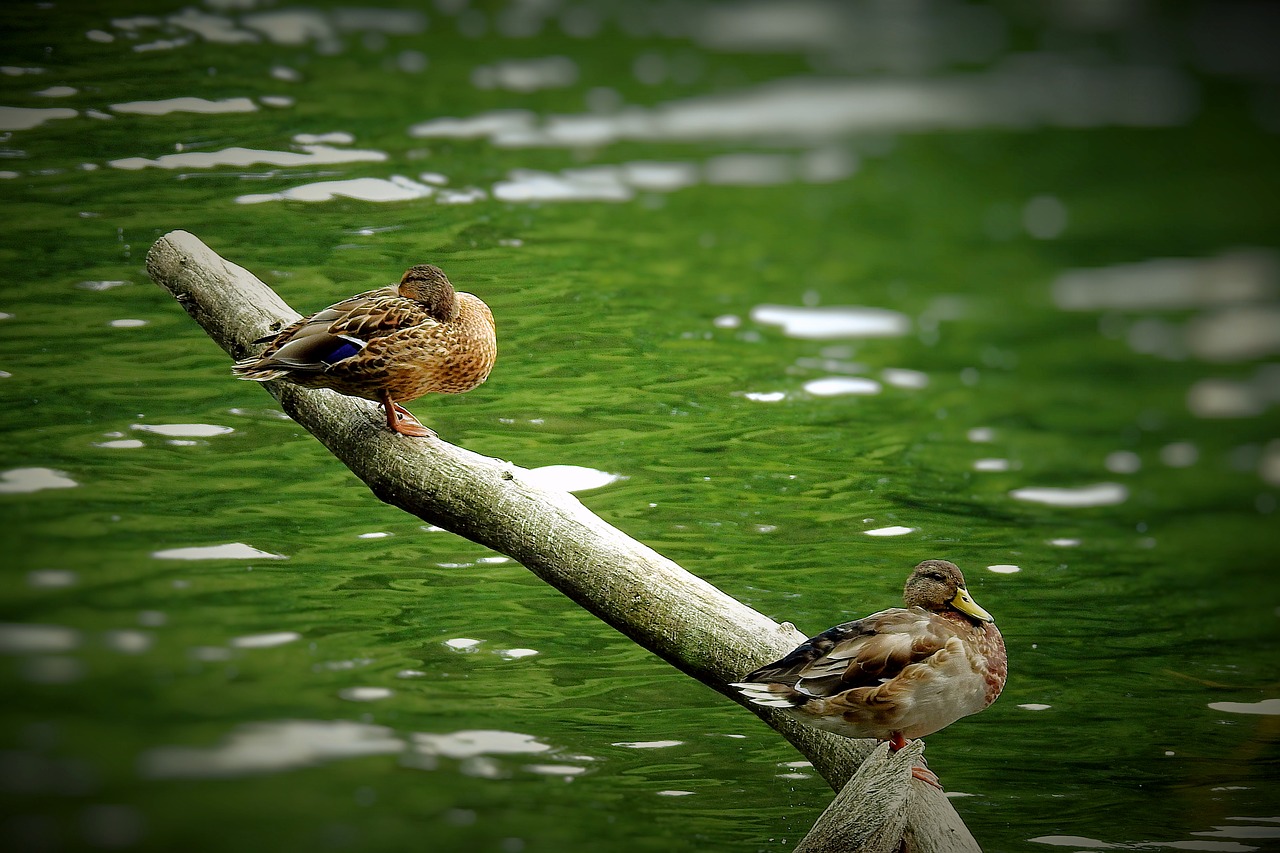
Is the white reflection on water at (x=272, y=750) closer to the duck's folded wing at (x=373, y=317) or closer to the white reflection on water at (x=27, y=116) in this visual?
the duck's folded wing at (x=373, y=317)

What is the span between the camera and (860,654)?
2852 mm

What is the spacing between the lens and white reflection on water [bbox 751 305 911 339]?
687cm

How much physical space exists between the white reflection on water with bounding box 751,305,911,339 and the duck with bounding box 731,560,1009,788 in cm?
391

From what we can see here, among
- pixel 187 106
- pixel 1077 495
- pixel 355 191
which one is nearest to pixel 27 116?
pixel 187 106

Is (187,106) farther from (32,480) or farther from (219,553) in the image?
(219,553)

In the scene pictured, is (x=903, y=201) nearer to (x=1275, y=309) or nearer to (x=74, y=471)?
(x=1275, y=309)

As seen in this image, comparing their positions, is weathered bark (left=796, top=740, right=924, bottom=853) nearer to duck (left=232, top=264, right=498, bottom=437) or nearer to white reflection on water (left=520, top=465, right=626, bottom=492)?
duck (left=232, top=264, right=498, bottom=437)

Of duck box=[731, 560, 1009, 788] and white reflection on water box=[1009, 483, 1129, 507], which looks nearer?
duck box=[731, 560, 1009, 788]

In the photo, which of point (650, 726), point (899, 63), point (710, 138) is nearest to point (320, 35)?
point (710, 138)

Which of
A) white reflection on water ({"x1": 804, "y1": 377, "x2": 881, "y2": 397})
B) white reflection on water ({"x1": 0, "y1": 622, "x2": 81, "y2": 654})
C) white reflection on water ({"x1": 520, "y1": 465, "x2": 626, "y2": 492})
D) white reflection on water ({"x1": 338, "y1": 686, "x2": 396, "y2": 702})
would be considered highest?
white reflection on water ({"x1": 804, "y1": 377, "x2": 881, "y2": 397})

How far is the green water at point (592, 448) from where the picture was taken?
371 centimetres

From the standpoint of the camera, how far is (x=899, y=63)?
32.8 ft

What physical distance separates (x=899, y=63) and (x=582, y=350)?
17.0 ft

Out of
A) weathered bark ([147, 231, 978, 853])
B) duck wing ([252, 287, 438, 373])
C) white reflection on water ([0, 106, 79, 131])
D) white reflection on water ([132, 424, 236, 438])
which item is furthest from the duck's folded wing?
white reflection on water ([0, 106, 79, 131])
